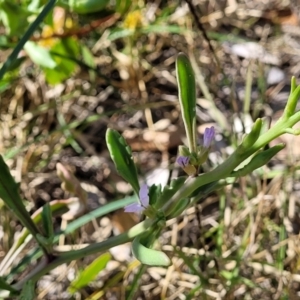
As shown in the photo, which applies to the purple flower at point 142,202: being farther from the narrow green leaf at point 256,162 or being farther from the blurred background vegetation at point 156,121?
the blurred background vegetation at point 156,121

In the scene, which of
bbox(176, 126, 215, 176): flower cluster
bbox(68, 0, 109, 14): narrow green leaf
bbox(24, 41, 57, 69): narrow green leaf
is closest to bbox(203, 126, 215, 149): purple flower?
bbox(176, 126, 215, 176): flower cluster

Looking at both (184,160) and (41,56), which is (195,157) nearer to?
(184,160)

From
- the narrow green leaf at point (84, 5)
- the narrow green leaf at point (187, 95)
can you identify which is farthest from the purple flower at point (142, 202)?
the narrow green leaf at point (84, 5)

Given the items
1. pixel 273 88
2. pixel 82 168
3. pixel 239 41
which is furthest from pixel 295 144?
pixel 82 168

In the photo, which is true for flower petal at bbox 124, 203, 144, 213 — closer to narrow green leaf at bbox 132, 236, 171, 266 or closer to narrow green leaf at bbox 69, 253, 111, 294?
narrow green leaf at bbox 132, 236, 171, 266

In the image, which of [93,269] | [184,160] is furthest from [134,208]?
[93,269]

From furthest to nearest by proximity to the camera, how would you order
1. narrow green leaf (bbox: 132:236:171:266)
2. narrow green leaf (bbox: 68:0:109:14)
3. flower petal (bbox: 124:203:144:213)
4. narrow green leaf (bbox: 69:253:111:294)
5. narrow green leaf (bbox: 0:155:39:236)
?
1. narrow green leaf (bbox: 68:0:109:14)
2. narrow green leaf (bbox: 69:253:111:294)
3. narrow green leaf (bbox: 0:155:39:236)
4. flower petal (bbox: 124:203:144:213)
5. narrow green leaf (bbox: 132:236:171:266)

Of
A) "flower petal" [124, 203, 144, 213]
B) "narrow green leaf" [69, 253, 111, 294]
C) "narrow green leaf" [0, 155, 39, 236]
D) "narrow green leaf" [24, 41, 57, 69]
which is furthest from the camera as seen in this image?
"narrow green leaf" [24, 41, 57, 69]
